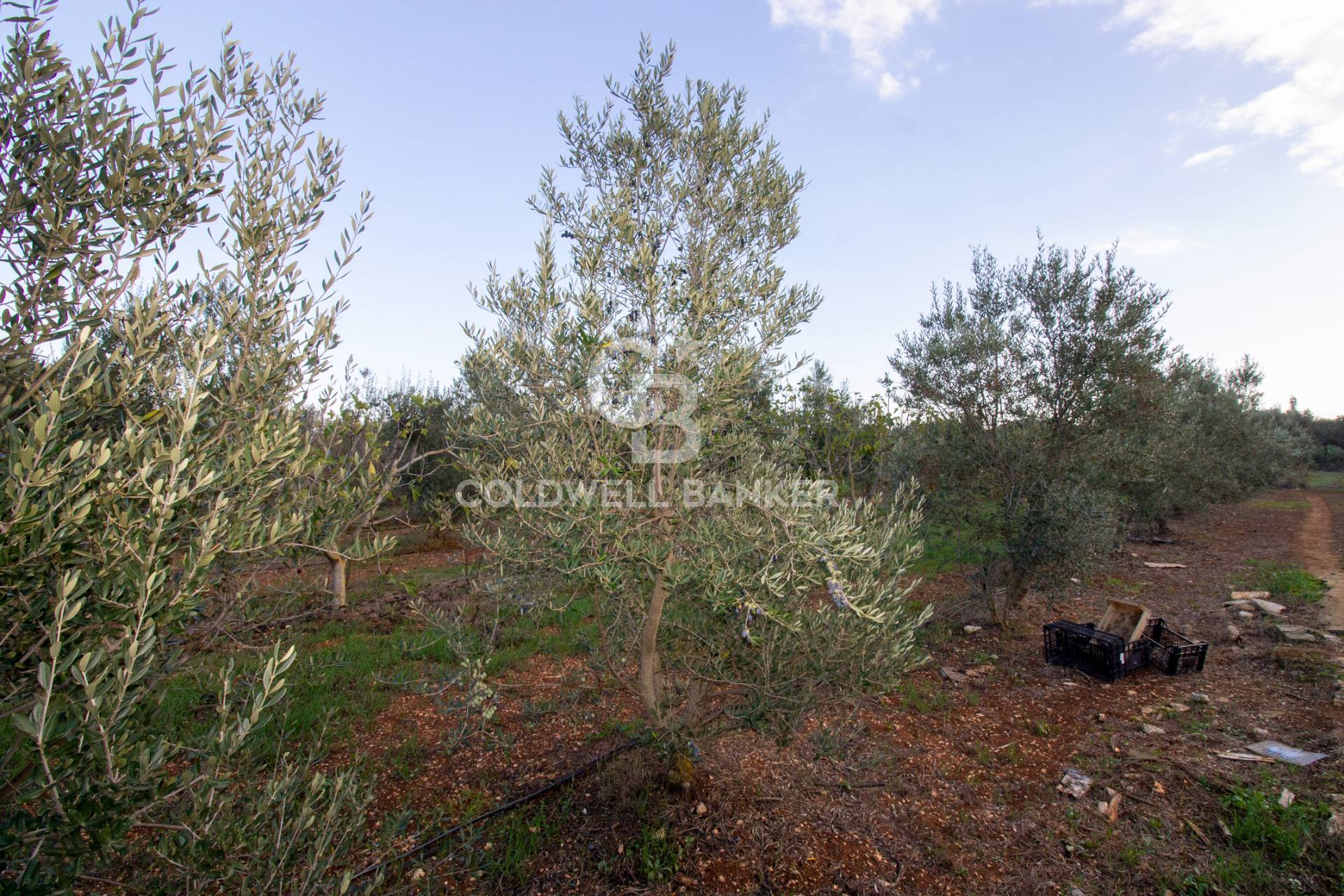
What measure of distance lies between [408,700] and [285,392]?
5.93 metres

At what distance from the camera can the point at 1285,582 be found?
13.6 m

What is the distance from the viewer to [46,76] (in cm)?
251

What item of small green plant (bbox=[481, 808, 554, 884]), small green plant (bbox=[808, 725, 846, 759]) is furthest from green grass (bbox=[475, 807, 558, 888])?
small green plant (bbox=[808, 725, 846, 759])

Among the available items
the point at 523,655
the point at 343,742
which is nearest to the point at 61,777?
the point at 343,742

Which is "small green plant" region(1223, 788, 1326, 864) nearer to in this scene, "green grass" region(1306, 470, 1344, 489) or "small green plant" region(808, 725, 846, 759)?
"small green plant" region(808, 725, 846, 759)

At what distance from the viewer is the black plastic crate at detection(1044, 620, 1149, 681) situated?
28.3 feet

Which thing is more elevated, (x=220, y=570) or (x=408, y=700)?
(x=220, y=570)

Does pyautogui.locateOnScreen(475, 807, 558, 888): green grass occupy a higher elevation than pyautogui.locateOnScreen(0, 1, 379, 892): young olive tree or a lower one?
lower

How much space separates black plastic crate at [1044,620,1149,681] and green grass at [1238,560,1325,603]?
6937 millimetres

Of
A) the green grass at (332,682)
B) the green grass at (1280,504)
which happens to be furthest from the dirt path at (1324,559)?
the green grass at (332,682)

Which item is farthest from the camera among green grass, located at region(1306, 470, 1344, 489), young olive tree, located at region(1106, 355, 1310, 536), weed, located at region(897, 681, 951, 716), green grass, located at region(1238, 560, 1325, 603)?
green grass, located at region(1306, 470, 1344, 489)

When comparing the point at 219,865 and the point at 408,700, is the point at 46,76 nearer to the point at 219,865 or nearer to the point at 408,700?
the point at 219,865

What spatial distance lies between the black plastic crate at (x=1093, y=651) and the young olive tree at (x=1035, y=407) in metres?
1.28

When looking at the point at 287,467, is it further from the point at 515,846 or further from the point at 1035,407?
the point at 1035,407
